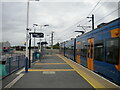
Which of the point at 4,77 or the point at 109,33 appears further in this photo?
the point at 4,77

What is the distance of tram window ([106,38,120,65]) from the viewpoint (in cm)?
791

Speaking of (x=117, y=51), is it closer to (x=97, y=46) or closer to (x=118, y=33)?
(x=118, y=33)

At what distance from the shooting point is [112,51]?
843 centimetres

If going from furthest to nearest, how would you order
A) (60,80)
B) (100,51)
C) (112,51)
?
(100,51)
(60,80)
(112,51)

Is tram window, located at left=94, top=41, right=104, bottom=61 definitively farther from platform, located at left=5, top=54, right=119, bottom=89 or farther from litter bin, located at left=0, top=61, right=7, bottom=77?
litter bin, located at left=0, top=61, right=7, bottom=77

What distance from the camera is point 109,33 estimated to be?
29.8 feet

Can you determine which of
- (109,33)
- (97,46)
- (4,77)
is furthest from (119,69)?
(4,77)

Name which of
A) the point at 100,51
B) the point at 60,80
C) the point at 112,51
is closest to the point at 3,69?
the point at 60,80

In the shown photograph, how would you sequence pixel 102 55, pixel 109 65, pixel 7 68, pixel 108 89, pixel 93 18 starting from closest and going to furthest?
1. pixel 108 89
2. pixel 109 65
3. pixel 102 55
4. pixel 7 68
5. pixel 93 18

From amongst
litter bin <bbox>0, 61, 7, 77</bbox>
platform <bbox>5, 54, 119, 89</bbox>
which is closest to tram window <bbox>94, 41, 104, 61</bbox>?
platform <bbox>5, 54, 119, 89</bbox>

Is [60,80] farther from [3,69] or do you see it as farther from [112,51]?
[3,69]

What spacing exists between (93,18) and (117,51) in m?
18.8

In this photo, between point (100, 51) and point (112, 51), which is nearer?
point (112, 51)

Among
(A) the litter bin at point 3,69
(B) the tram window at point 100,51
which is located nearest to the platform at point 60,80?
(A) the litter bin at point 3,69
